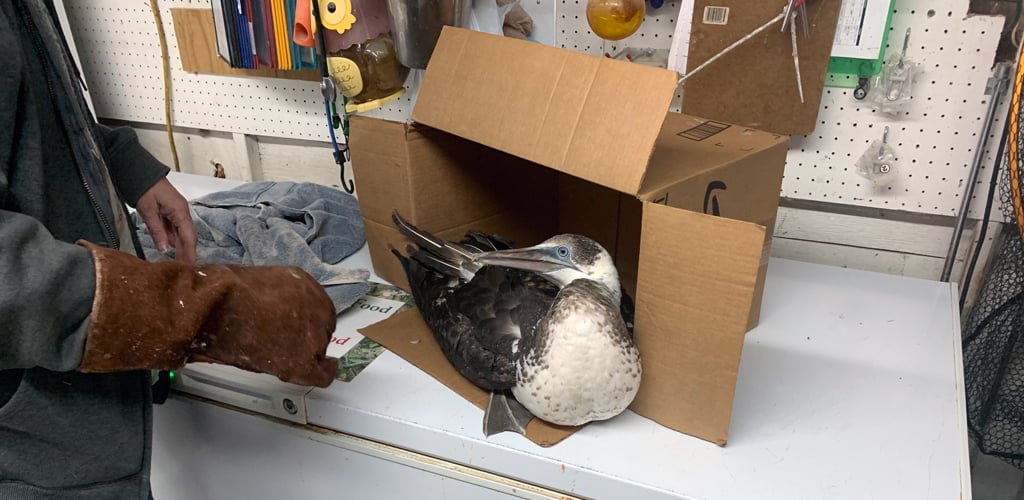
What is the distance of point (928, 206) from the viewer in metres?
1.13

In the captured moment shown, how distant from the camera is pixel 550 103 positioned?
0.80m

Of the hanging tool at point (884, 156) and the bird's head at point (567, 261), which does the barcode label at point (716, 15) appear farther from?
the bird's head at point (567, 261)

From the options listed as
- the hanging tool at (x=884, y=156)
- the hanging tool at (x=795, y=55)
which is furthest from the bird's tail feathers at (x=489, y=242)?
the hanging tool at (x=884, y=156)

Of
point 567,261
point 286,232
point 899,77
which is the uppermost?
point 899,77

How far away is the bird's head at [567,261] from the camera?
2.76 ft

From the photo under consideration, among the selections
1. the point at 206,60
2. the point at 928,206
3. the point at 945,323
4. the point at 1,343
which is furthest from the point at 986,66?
the point at 206,60

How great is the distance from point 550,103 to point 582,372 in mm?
330

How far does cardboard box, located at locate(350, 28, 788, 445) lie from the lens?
67 cm

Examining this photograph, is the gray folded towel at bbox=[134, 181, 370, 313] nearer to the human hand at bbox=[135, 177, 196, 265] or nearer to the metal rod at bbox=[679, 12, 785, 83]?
the human hand at bbox=[135, 177, 196, 265]

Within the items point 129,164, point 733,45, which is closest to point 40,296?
point 129,164

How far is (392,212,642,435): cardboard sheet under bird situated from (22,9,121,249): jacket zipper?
0.40 metres

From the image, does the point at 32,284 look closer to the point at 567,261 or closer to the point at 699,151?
the point at 567,261

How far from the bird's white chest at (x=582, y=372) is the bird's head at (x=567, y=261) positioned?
13 centimetres

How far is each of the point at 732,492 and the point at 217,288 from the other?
1.84 feet
